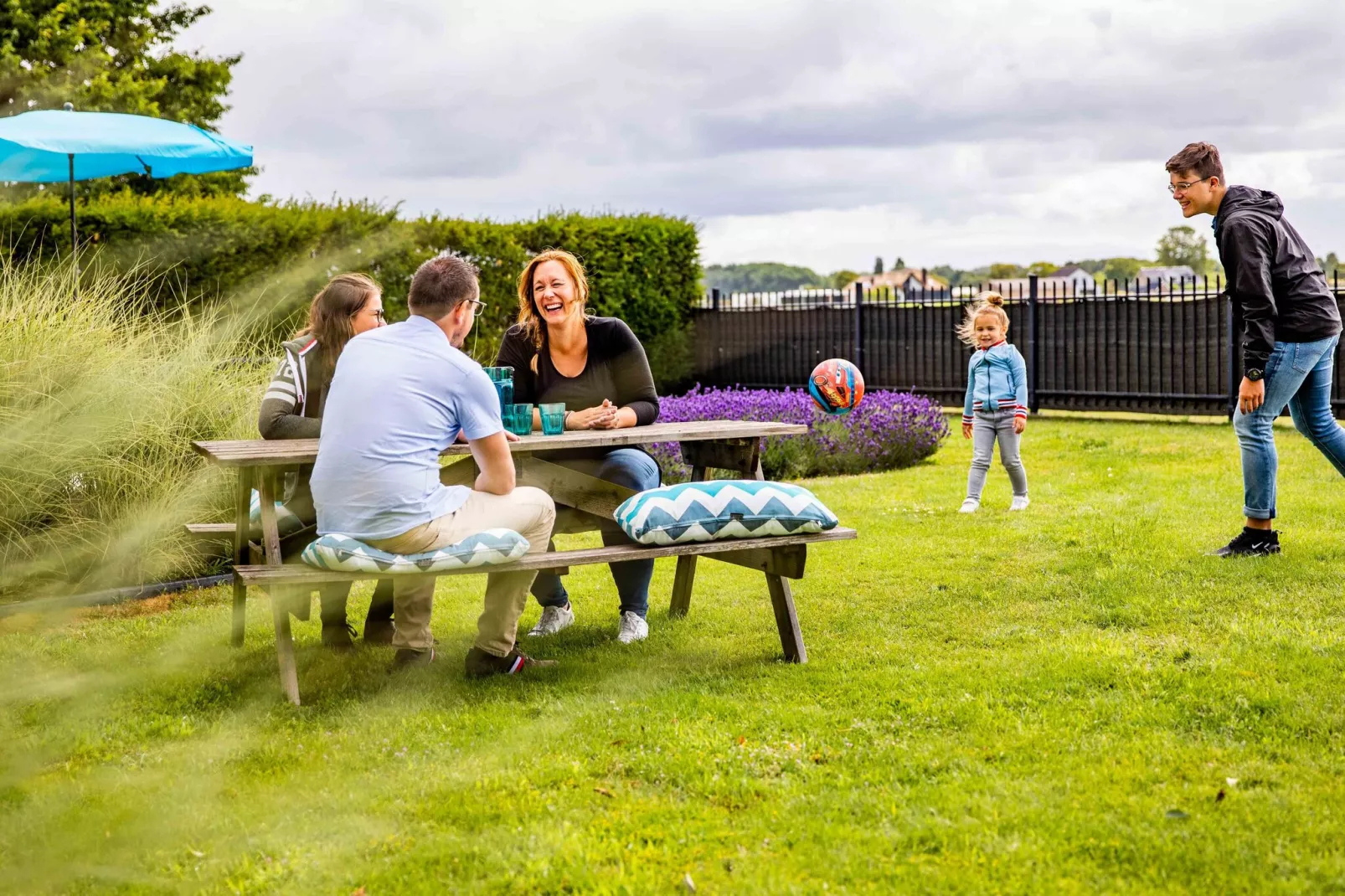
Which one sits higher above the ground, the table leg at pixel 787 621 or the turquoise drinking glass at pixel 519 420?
the turquoise drinking glass at pixel 519 420

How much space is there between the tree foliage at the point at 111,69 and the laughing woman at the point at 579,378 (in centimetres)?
1654

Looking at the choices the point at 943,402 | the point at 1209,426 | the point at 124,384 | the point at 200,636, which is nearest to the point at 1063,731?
the point at 200,636

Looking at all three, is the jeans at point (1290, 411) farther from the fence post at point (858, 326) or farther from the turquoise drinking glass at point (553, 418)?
the fence post at point (858, 326)

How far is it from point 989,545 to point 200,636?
13.9 feet

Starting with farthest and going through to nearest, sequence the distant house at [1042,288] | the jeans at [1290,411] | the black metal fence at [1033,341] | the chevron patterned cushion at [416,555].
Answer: the distant house at [1042,288]
the black metal fence at [1033,341]
the jeans at [1290,411]
the chevron patterned cushion at [416,555]

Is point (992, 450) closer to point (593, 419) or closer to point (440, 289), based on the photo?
point (593, 419)

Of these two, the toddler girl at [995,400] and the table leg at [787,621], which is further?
the toddler girl at [995,400]

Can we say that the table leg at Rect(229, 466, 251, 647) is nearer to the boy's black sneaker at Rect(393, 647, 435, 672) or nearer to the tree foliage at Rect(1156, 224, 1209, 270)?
the boy's black sneaker at Rect(393, 647, 435, 672)

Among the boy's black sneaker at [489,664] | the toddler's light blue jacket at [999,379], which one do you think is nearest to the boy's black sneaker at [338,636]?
the boy's black sneaker at [489,664]

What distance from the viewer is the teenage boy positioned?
20.5 feet

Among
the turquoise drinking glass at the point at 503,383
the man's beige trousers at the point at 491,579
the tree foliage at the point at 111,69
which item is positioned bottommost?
the man's beige trousers at the point at 491,579

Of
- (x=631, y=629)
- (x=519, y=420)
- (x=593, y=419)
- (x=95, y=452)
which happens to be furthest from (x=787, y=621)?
(x=95, y=452)

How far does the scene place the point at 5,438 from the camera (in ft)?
20.9

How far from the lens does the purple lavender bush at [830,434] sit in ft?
35.6
